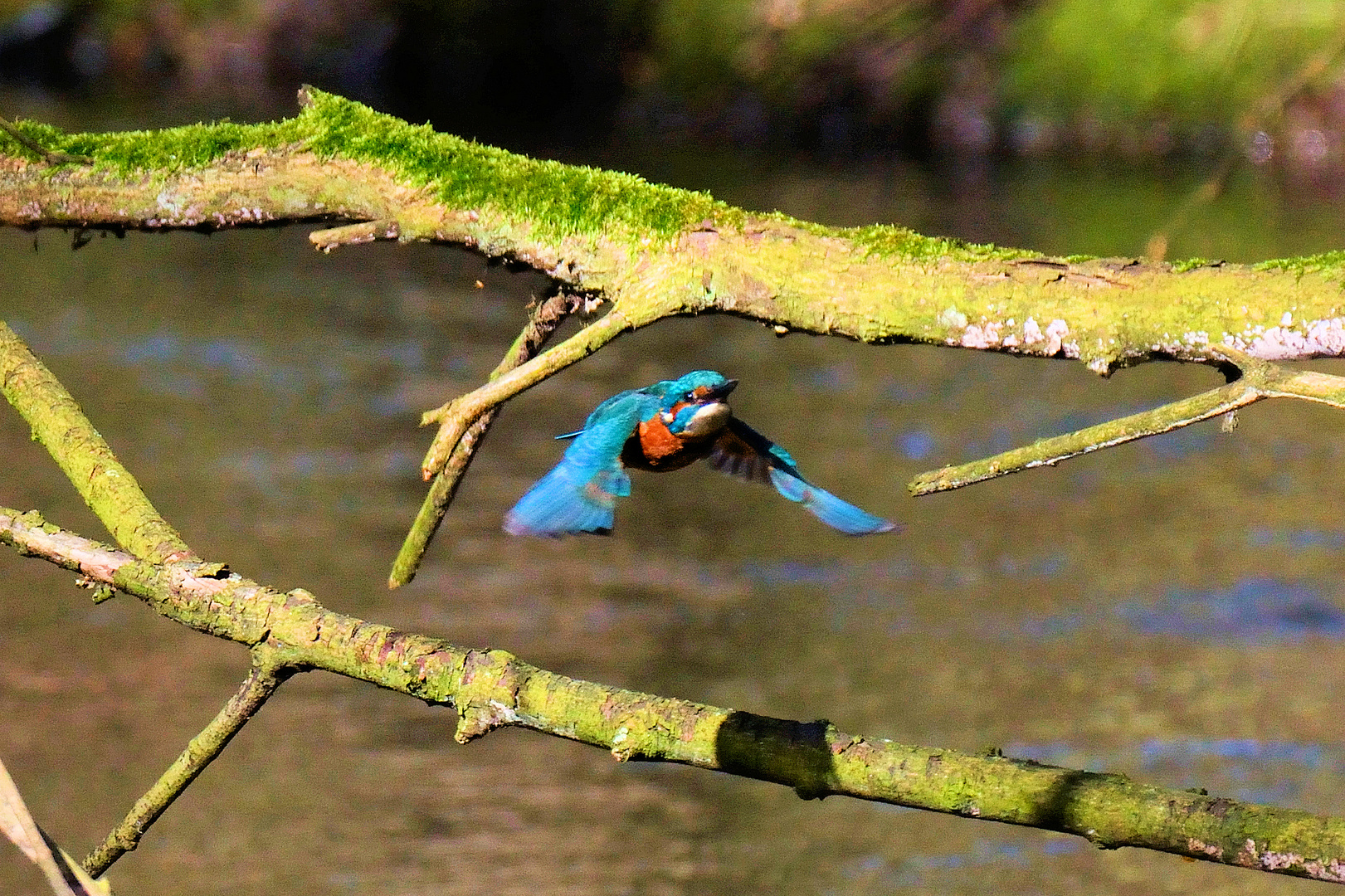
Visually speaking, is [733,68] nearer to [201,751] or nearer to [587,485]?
[587,485]

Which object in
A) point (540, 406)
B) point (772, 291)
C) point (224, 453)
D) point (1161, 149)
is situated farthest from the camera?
point (1161, 149)

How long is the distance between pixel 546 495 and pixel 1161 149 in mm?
18703

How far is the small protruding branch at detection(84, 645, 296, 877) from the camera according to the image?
251cm

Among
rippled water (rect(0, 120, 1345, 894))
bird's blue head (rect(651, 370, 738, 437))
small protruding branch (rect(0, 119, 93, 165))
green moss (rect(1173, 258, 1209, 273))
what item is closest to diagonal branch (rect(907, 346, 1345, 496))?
green moss (rect(1173, 258, 1209, 273))

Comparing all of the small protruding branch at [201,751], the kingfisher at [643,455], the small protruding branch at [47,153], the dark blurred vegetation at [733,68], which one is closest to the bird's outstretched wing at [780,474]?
the kingfisher at [643,455]

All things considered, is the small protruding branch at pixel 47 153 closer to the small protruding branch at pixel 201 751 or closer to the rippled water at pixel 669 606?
the small protruding branch at pixel 201 751

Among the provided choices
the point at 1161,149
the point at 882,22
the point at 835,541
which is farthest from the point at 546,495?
the point at 882,22

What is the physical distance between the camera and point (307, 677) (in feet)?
23.6

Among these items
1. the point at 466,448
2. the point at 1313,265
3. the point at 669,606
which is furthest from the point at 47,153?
the point at 669,606

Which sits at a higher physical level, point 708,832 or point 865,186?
point 865,186

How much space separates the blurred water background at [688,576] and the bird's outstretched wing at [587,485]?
40.0 inches

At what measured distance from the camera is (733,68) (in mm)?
21078

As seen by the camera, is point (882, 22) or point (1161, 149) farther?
point (882, 22)

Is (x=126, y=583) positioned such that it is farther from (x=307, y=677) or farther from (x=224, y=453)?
(x=224, y=453)
